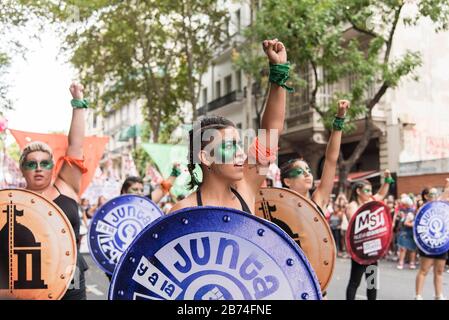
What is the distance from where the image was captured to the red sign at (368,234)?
5395mm

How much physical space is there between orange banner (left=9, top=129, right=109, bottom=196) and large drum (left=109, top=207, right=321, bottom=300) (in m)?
3.40

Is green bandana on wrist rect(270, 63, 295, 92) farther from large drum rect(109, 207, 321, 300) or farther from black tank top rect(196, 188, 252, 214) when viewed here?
large drum rect(109, 207, 321, 300)

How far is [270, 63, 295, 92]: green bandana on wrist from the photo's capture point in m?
2.21

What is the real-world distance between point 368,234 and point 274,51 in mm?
3502

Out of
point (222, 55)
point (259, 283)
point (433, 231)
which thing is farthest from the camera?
point (222, 55)

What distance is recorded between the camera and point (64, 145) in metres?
4.93

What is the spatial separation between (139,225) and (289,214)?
6.54 feet

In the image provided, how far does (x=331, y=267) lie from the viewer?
285cm

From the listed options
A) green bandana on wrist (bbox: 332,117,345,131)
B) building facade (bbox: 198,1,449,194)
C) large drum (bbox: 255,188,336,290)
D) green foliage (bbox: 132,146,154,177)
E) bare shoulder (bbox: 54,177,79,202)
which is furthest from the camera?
green foliage (bbox: 132,146,154,177)

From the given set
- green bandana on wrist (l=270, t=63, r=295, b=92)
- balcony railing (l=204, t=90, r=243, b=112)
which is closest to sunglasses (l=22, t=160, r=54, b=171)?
green bandana on wrist (l=270, t=63, r=295, b=92)

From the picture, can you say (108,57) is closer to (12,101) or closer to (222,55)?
(222,55)

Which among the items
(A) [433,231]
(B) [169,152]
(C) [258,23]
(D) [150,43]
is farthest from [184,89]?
(A) [433,231]

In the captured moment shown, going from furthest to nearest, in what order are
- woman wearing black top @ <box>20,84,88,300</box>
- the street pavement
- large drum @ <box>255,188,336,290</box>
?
the street pavement → woman wearing black top @ <box>20,84,88,300</box> → large drum @ <box>255,188,336,290</box>

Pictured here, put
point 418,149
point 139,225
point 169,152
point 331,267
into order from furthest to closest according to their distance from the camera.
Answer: point 418,149 < point 169,152 < point 139,225 < point 331,267
